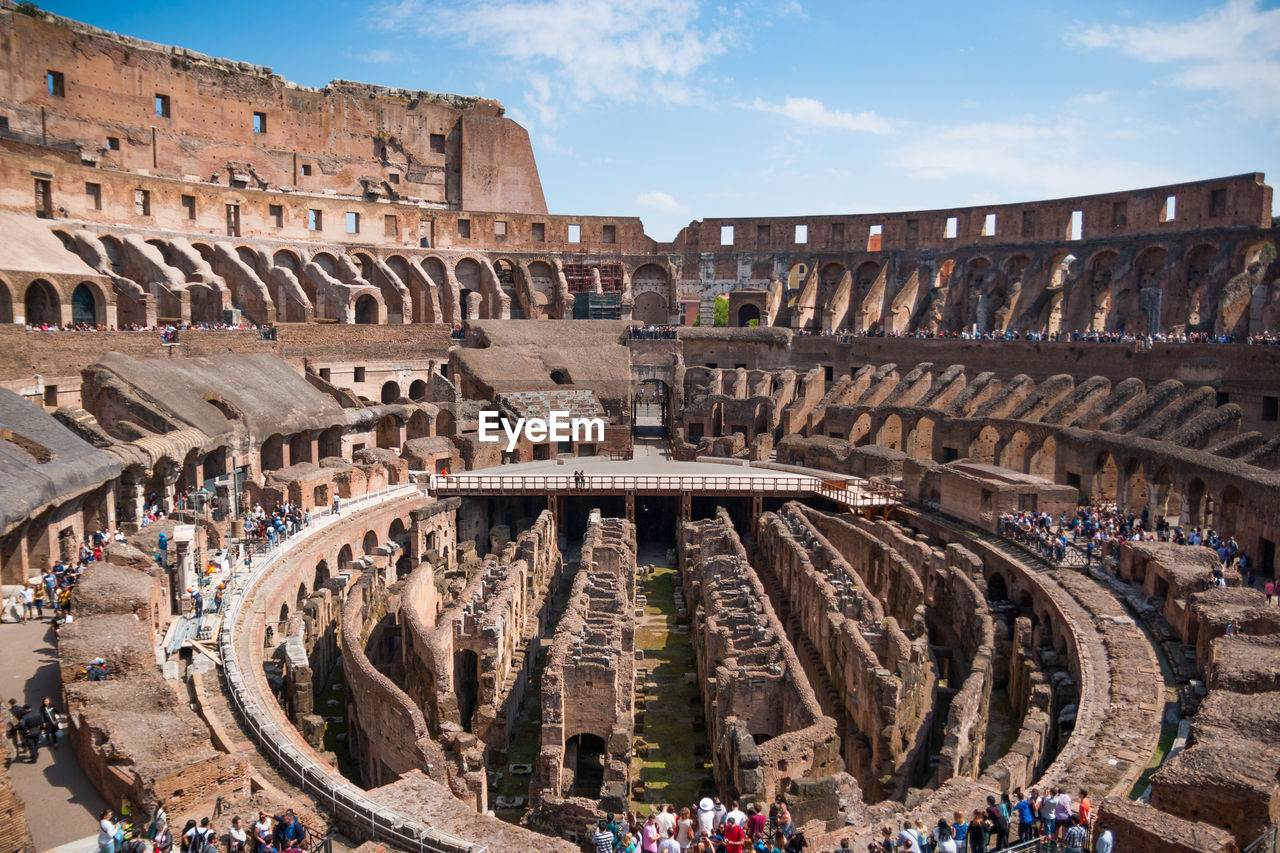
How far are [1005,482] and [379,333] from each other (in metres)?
27.5

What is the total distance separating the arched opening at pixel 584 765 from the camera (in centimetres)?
1805

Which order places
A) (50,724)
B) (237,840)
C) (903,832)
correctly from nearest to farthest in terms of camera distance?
(237,840) < (903,832) < (50,724)

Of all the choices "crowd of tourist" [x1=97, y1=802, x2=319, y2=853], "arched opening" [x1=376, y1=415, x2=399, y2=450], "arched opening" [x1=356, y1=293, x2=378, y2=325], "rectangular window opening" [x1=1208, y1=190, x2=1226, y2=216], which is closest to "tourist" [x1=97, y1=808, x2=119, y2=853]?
"crowd of tourist" [x1=97, y1=802, x2=319, y2=853]

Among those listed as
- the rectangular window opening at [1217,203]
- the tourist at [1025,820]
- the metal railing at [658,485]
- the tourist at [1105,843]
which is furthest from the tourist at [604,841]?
the rectangular window opening at [1217,203]

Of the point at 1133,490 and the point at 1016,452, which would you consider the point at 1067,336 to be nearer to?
the point at 1016,452

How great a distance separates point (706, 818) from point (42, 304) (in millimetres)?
→ 32316

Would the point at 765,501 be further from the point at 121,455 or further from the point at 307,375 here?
the point at 121,455

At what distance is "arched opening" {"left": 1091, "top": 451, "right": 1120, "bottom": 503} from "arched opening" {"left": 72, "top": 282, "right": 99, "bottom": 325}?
1370 inches

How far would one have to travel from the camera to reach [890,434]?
4125cm

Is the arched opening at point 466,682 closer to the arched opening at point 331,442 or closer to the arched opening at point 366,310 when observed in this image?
the arched opening at point 331,442

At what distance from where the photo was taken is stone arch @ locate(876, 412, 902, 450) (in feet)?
134

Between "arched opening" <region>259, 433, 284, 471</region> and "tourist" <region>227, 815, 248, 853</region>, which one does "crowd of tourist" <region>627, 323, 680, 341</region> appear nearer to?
"arched opening" <region>259, 433, 284, 471</region>

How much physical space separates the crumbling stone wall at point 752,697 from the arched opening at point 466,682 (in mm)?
5007

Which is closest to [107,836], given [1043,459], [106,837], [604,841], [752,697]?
[106,837]
